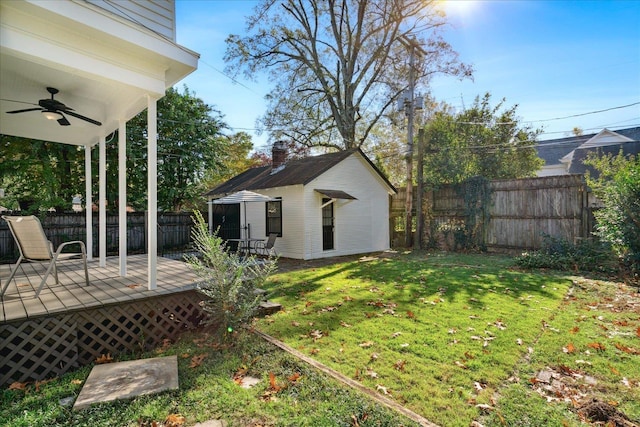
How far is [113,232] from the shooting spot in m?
12.5

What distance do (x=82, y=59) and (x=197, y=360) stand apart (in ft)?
11.6

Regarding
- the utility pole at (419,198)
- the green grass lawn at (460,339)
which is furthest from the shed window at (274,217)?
the utility pole at (419,198)

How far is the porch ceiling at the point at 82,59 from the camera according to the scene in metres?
3.08

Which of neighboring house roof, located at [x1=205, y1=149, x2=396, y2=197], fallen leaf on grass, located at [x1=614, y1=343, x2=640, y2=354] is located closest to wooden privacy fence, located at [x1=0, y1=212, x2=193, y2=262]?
neighboring house roof, located at [x1=205, y1=149, x2=396, y2=197]

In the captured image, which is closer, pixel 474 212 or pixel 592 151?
pixel 474 212

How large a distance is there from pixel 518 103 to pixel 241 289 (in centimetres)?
1507

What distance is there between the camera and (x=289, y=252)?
37.6 ft

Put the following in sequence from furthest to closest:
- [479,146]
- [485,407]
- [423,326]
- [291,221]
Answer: [479,146], [291,221], [423,326], [485,407]

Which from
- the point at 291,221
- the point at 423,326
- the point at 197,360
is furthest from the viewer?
the point at 291,221

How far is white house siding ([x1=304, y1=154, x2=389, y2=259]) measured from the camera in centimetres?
1113

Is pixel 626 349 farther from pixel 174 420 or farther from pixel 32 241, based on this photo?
pixel 32 241

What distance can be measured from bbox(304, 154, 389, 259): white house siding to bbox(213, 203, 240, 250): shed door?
12.8 ft

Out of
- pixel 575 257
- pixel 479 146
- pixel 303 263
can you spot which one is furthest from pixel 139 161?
pixel 575 257

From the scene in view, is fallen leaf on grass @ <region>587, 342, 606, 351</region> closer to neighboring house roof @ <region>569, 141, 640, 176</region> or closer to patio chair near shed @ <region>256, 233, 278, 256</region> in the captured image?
patio chair near shed @ <region>256, 233, 278, 256</region>
